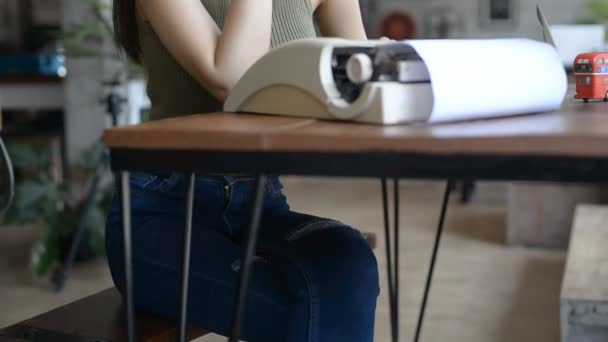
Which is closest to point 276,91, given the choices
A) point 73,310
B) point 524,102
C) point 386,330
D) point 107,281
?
point 524,102

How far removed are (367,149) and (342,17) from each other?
90cm

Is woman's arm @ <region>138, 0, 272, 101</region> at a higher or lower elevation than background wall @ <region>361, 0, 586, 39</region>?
higher

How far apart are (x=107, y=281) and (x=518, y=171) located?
8.35 ft

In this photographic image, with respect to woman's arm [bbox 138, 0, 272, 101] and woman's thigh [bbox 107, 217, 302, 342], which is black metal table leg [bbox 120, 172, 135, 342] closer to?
woman's thigh [bbox 107, 217, 302, 342]

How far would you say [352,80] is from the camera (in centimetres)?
77

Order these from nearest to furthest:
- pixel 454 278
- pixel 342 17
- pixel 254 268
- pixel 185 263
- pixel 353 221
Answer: pixel 185 263 < pixel 254 268 < pixel 342 17 < pixel 454 278 < pixel 353 221

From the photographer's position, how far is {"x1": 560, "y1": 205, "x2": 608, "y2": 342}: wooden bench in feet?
5.91

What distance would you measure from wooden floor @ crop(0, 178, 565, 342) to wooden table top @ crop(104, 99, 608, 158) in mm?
1608

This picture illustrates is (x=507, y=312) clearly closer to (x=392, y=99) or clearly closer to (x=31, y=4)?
(x=392, y=99)

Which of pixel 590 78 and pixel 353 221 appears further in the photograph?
pixel 353 221

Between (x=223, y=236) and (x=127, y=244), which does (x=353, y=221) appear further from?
(x=127, y=244)

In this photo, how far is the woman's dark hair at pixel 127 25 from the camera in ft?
4.43

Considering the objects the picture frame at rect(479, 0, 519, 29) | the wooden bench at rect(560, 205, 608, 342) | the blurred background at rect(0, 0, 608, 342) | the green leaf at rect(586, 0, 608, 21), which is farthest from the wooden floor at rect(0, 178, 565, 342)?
the picture frame at rect(479, 0, 519, 29)

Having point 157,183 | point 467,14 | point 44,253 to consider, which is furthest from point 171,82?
point 467,14
